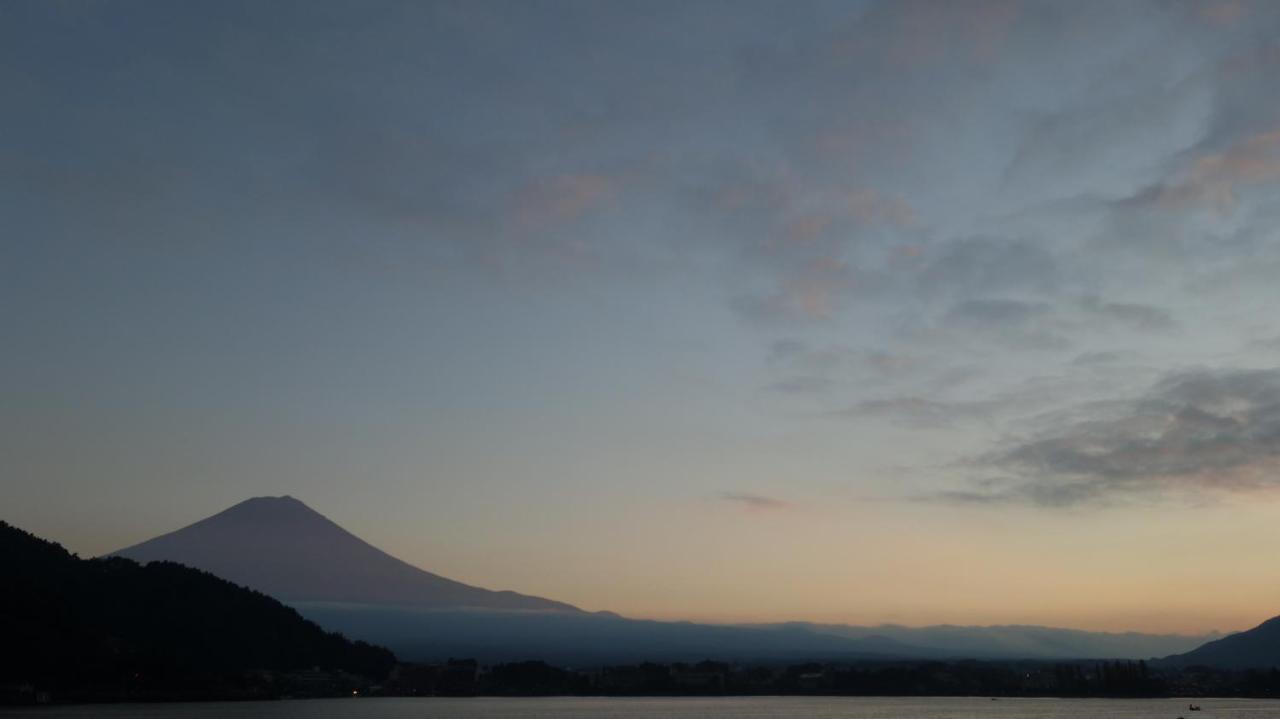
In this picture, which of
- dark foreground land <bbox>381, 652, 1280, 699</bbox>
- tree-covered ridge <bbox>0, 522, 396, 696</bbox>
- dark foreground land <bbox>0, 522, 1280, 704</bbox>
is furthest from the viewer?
dark foreground land <bbox>381, 652, 1280, 699</bbox>

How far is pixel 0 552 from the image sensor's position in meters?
104

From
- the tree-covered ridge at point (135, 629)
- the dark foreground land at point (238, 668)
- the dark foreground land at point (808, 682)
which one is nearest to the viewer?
the tree-covered ridge at point (135, 629)

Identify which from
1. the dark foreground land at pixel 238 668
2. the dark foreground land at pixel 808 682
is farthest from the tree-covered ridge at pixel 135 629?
the dark foreground land at pixel 808 682

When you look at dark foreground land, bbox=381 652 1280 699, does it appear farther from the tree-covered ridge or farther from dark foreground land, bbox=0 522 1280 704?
the tree-covered ridge

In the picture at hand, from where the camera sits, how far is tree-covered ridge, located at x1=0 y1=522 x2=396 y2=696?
293ft

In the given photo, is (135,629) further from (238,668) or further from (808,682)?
(808,682)

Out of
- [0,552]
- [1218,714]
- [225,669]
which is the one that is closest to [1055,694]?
[1218,714]

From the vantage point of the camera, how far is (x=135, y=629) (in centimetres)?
→ 10781

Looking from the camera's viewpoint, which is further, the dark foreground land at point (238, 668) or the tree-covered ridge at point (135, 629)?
the dark foreground land at point (238, 668)

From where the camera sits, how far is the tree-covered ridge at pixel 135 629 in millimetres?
89312

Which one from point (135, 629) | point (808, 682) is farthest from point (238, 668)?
point (808, 682)

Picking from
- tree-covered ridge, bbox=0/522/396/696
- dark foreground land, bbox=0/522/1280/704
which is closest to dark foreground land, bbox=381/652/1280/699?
dark foreground land, bbox=0/522/1280/704

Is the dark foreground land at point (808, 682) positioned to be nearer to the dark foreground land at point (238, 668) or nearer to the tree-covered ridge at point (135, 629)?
the dark foreground land at point (238, 668)

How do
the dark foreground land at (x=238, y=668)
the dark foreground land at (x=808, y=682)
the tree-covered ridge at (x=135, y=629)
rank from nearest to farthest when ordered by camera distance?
the tree-covered ridge at (x=135, y=629) → the dark foreground land at (x=238, y=668) → the dark foreground land at (x=808, y=682)
